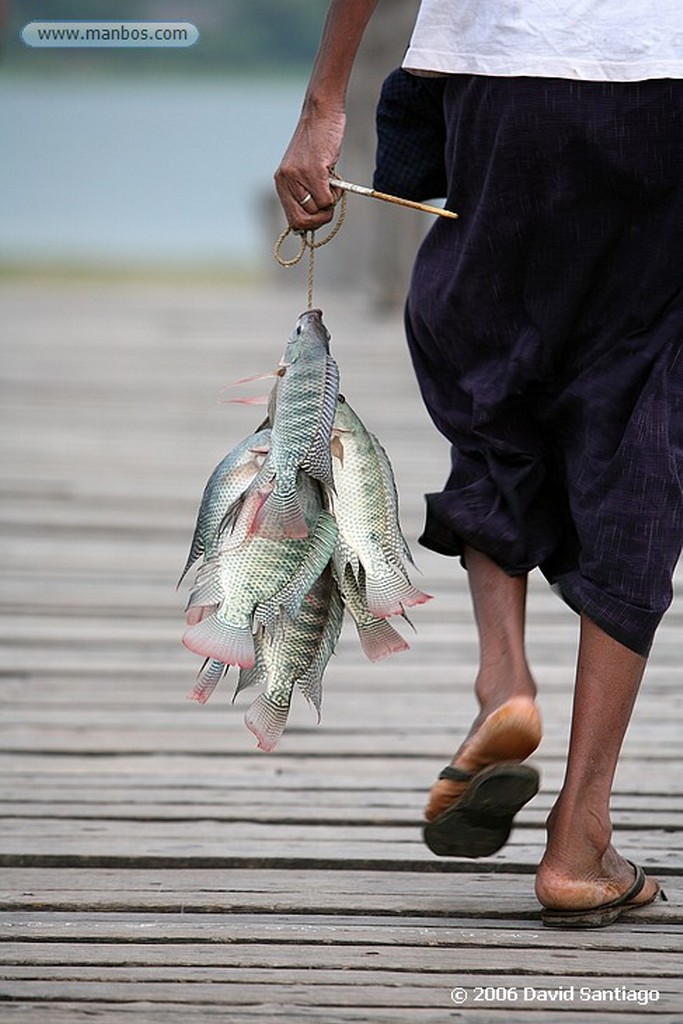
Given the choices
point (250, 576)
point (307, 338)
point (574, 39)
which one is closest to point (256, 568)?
point (250, 576)

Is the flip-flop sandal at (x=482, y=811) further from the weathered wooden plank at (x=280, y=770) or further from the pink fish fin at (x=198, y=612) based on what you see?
the weathered wooden plank at (x=280, y=770)

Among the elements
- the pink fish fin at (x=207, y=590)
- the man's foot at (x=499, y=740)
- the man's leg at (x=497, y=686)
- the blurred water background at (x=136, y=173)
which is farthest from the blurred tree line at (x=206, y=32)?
the blurred water background at (x=136, y=173)

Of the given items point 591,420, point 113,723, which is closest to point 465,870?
point 591,420

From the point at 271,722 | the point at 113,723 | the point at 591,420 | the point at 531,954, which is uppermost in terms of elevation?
the point at 591,420

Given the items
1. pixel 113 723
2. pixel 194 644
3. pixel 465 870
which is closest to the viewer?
pixel 194 644

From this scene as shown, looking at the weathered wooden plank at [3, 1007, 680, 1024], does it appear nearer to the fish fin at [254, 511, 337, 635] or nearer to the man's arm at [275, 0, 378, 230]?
the fish fin at [254, 511, 337, 635]

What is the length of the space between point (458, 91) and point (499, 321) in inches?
10.3

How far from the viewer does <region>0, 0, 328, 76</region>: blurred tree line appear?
2318 millimetres

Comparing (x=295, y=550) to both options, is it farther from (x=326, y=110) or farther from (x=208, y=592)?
(x=326, y=110)

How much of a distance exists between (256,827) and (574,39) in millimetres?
1114

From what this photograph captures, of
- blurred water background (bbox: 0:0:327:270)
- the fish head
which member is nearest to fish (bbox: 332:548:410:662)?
the fish head

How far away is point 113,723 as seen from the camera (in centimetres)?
281

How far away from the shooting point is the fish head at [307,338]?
1.94 meters

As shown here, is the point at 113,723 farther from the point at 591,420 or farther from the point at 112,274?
the point at 112,274
